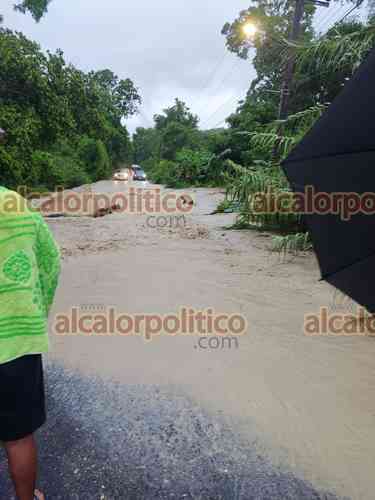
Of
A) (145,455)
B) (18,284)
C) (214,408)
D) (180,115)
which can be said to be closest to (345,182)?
(18,284)

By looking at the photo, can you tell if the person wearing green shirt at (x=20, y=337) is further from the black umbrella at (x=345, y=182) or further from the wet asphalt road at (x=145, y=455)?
the black umbrella at (x=345, y=182)

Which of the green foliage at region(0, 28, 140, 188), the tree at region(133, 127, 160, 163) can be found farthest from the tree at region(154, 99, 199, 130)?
the green foliage at region(0, 28, 140, 188)

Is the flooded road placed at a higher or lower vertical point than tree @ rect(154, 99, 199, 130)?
lower

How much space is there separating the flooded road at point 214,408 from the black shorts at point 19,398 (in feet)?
1.90

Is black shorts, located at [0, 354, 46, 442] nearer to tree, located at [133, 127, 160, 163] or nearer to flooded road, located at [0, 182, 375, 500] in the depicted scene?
flooded road, located at [0, 182, 375, 500]

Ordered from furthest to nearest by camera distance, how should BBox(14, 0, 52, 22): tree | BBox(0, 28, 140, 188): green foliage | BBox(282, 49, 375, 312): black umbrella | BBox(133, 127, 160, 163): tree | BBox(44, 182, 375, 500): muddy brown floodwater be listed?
1. BBox(133, 127, 160, 163): tree
2. BBox(14, 0, 52, 22): tree
3. BBox(0, 28, 140, 188): green foliage
4. BBox(44, 182, 375, 500): muddy brown floodwater
5. BBox(282, 49, 375, 312): black umbrella

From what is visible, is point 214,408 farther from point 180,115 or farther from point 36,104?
point 180,115

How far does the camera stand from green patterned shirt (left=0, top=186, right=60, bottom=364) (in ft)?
3.68

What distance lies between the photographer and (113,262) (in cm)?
532

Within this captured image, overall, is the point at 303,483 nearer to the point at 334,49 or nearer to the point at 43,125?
the point at 334,49

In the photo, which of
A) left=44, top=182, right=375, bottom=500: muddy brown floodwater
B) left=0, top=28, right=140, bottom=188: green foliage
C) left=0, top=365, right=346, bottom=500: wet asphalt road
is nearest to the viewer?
left=0, top=365, right=346, bottom=500: wet asphalt road

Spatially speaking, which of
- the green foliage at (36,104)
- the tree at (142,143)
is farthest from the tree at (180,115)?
the green foliage at (36,104)

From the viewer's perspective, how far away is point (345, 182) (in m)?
1.54

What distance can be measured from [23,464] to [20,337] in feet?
1.50
